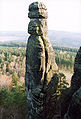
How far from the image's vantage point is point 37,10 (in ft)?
24.6

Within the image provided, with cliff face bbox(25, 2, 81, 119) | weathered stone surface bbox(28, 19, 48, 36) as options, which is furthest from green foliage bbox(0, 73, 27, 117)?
weathered stone surface bbox(28, 19, 48, 36)

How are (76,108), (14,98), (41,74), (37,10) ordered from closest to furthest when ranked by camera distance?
(76,108), (37,10), (41,74), (14,98)

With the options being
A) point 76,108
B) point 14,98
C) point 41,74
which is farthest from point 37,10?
point 14,98

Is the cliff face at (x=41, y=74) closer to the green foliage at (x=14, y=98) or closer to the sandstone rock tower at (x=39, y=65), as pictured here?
the sandstone rock tower at (x=39, y=65)

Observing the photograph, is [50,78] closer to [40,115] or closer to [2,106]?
[40,115]

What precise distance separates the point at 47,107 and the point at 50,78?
1.78m

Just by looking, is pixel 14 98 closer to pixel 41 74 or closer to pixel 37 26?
pixel 41 74

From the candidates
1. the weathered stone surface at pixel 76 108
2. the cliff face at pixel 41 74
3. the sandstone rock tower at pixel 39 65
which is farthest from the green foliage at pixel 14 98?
the weathered stone surface at pixel 76 108

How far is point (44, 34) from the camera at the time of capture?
788 cm

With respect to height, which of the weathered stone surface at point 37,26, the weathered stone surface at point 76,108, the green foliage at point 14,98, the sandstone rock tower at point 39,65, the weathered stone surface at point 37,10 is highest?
the weathered stone surface at point 37,10

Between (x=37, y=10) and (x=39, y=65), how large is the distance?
9.91 feet

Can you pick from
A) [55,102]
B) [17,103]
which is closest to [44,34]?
[55,102]

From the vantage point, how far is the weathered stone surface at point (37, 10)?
746cm

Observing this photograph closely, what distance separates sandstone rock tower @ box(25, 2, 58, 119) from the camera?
7.60m
